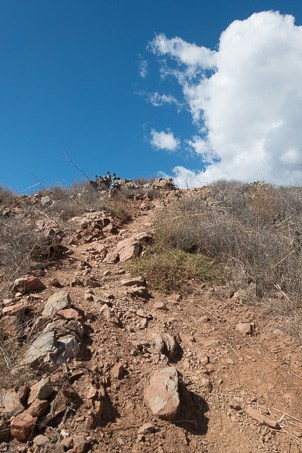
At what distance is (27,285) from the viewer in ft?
11.5

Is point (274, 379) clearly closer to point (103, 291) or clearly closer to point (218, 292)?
point (218, 292)

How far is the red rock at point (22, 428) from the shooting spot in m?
2.08

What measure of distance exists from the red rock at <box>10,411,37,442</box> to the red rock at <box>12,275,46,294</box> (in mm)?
1485

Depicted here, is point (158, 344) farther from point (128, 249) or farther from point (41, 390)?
point (128, 249)

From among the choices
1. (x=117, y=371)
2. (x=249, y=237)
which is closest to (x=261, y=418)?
(x=117, y=371)

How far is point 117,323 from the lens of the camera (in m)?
3.12

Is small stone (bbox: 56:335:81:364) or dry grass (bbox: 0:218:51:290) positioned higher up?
dry grass (bbox: 0:218:51:290)

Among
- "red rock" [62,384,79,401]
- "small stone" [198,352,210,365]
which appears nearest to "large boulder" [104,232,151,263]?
"small stone" [198,352,210,365]

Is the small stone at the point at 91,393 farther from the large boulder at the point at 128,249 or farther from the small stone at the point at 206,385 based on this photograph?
the large boulder at the point at 128,249

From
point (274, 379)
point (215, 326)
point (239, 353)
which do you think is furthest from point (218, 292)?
point (274, 379)

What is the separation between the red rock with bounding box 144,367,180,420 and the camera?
2.35 metres

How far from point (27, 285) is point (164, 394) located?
1.75m

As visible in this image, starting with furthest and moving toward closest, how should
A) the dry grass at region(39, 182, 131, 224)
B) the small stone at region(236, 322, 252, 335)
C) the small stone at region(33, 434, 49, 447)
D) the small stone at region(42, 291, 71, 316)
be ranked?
the dry grass at region(39, 182, 131, 224), the small stone at region(236, 322, 252, 335), the small stone at region(42, 291, 71, 316), the small stone at region(33, 434, 49, 447)

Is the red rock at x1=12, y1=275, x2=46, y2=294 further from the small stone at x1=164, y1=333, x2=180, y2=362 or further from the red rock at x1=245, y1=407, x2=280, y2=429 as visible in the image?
the red rock at x1=245, y1=407, x2=280, y2=429
